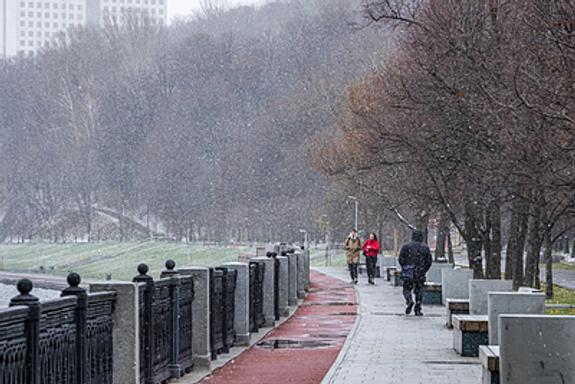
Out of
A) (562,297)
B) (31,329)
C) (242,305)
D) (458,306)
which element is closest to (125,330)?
(31,329)

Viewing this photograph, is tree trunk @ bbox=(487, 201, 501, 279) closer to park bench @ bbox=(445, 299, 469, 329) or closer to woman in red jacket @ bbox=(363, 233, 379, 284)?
park bench @ bbox=(445, 299, 469, 329)

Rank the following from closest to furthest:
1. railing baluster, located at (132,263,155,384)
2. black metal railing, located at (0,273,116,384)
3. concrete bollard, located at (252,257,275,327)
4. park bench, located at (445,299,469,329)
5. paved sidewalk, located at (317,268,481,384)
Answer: black metal railing, located at (0,273,116,384), railing baluster, located at (132,263,155,384), paved sidewalk, located at (317,268,481,384), park bench, located at (445,299,469,329), concrete bollard, located at (252,257,275,327)

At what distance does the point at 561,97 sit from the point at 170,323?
726 centimetres

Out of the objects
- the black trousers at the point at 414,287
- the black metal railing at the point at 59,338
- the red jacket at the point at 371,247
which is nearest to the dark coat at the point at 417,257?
the black trousers at the point at 414,287

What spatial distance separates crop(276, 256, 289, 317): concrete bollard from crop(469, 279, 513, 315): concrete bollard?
7.14 metres

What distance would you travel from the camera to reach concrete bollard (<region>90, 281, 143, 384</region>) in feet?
42.9

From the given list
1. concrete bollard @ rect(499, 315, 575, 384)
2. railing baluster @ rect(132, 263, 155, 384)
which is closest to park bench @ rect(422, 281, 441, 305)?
railing baluster @ rect(132, 263, 155, 384)

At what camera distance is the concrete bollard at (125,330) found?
1307 cm

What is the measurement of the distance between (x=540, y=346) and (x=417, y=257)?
14.7 m

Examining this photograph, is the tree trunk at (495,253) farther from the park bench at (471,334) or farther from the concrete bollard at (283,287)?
the park bench at (471,334)

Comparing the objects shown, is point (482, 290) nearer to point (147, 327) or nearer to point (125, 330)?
point (147, 327)

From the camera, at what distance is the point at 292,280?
1238 inches

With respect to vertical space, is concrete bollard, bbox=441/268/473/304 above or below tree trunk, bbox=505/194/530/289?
below

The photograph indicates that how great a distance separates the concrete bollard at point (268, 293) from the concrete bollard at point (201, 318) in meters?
6.87
